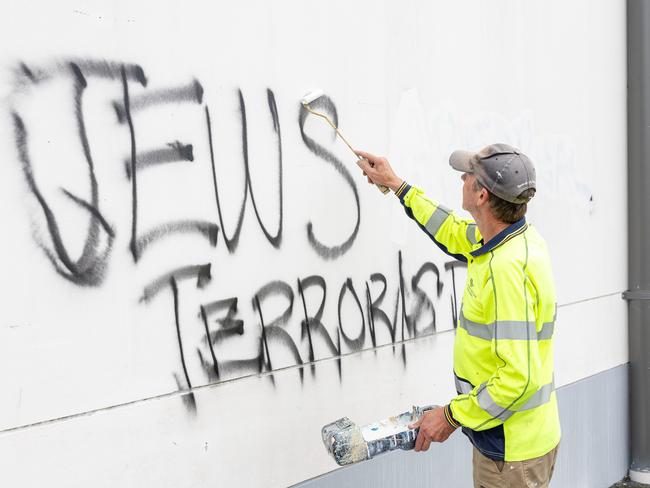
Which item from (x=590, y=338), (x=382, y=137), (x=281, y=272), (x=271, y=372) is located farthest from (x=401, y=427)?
(x=590, y=338)

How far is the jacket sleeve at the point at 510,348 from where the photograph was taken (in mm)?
2639

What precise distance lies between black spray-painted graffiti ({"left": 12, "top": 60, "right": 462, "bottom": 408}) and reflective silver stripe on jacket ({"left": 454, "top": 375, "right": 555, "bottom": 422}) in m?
0.73

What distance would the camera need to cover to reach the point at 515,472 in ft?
9.23

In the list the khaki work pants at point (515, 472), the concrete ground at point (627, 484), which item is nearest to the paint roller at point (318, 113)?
the khaki work pants at point (515, 472)

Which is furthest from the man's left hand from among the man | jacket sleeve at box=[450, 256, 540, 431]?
jacket sleeve at box=[450, 256, 540, 431]

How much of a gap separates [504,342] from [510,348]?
0.03 m

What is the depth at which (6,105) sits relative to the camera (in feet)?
7.64

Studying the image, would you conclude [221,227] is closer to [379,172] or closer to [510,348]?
[379,172]

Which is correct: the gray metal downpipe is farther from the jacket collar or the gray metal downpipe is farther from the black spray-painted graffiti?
the jacket collar

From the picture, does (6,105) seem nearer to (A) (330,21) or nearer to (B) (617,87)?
(A) (330,21)

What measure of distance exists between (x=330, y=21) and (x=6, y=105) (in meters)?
1.57

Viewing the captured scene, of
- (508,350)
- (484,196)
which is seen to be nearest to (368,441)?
(508,350)

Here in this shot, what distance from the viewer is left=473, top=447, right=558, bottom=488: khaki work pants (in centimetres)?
281

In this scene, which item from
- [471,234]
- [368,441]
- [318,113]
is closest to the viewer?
[368,441]
